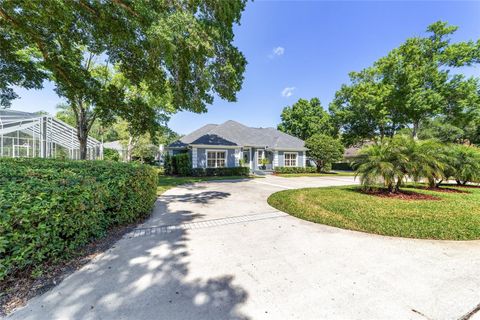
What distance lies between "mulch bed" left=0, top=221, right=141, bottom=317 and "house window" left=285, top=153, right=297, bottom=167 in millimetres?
20443

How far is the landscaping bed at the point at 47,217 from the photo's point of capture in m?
2.25

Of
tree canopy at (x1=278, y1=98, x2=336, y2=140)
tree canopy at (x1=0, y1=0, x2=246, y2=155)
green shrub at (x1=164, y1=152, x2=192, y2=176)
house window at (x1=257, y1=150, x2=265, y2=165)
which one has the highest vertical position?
tree canopy at (x1=278, y1=98, x2=336, y2=140)

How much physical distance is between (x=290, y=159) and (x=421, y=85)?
642 inches

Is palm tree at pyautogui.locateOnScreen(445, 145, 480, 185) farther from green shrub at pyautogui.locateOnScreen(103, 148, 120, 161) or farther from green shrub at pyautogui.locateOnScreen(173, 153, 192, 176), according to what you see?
green shrub at pyautogui.locateOnScreen(103, 148, 120, 161)

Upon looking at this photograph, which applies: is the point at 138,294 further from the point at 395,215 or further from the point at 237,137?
the point at 237,137

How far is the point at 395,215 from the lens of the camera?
5406 millimetres

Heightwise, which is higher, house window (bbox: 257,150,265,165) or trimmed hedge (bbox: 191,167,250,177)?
house window (bbox: 257,150,265,165)

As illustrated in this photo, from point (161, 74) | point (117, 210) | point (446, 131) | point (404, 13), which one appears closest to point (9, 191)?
point (117, 210)

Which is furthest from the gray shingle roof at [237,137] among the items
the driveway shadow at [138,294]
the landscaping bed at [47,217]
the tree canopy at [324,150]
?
the driveway shadow at [138,294]

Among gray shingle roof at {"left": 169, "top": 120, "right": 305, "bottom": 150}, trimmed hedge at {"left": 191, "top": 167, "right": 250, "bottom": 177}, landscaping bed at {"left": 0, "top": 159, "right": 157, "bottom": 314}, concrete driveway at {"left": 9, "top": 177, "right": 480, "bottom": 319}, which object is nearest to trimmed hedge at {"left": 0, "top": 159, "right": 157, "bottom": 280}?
landscaping bed at {"left": 0, "top": 159, "right": 157, "bottom": 314}

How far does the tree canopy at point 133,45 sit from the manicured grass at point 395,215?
5372mm

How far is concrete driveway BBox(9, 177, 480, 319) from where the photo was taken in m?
2.11

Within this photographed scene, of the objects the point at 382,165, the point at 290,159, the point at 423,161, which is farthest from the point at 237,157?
the point at 423,161

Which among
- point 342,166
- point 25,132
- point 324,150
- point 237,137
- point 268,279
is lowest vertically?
point 268,279
